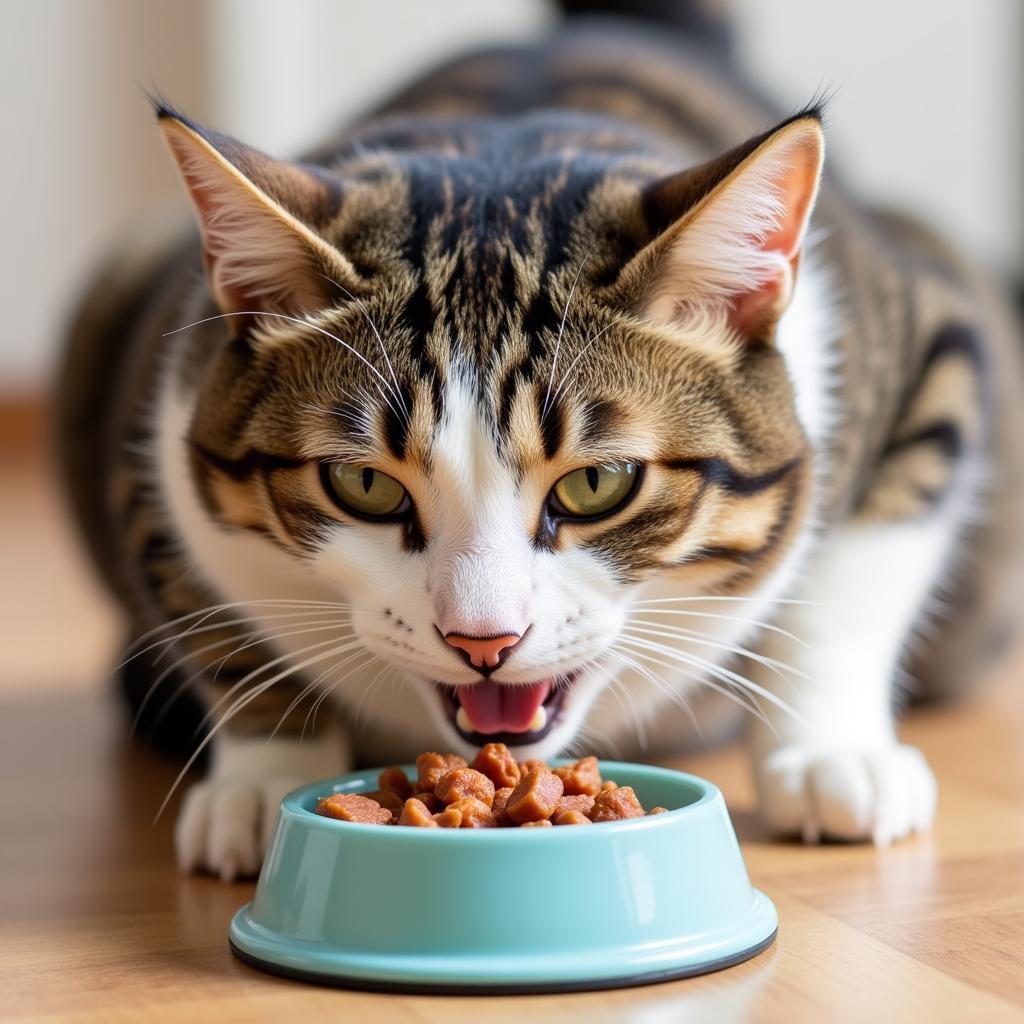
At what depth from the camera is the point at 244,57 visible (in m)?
5.38

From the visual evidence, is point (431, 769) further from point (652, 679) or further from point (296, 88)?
point (296, 88)

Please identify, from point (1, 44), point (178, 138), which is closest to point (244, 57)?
point (1, 44)

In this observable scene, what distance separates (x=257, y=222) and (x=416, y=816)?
1.57ft

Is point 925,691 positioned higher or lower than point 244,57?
lower

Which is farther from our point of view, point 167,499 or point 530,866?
point 167,499

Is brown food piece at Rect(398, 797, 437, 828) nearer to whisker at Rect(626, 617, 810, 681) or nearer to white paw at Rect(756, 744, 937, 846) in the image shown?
whisker at Rect(626, 617, 810, 681)

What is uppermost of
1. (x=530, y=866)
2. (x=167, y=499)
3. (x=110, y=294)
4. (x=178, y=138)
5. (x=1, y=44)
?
(x=1, y=44)

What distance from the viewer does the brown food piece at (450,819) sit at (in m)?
1.05

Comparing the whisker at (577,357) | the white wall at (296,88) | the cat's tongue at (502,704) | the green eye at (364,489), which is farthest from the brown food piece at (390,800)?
the white wall at (296,88)

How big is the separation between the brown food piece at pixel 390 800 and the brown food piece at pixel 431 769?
0.02 metres

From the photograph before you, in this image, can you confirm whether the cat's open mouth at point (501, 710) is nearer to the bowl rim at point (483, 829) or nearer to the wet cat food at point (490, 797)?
the wet cat food at point (490, 797)

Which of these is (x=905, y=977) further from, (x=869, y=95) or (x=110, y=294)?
(x=869, y=95)

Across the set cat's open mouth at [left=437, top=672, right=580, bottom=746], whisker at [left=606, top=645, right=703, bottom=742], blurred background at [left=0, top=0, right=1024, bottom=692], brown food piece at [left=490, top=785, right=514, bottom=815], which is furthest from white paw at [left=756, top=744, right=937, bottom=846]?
blurred background at [left=0, top=0, right=1024, bottom=692]

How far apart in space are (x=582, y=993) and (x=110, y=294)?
147 centimetres
